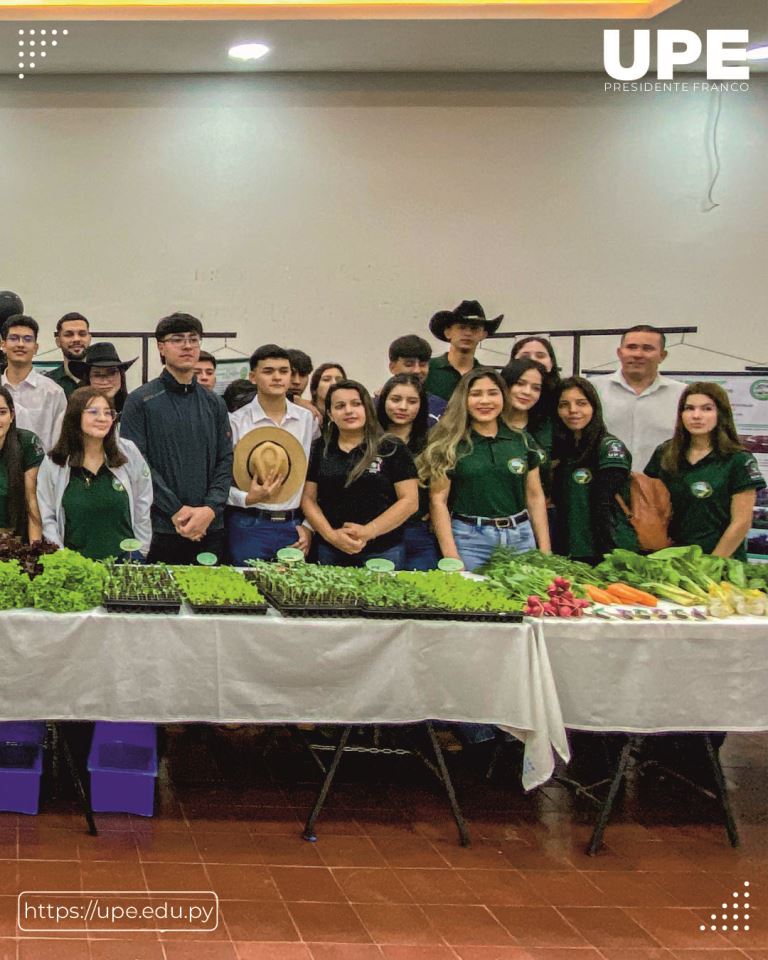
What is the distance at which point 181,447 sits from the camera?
15.5ft

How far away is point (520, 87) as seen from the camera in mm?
7344

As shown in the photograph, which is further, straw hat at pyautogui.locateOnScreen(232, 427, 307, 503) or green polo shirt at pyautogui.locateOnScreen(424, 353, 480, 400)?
green polo shirt at pyautogui.locateOnScreen(424, 353, 480, 400)

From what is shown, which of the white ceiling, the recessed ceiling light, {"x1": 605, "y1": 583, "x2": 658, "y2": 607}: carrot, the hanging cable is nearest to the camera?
{"x1": 605, "y1": 583, "x2": 658, "y2": 607}: carrot

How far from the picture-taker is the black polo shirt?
4.50 meters

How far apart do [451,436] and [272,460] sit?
77 centimetres

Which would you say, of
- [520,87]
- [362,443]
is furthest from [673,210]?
[362,443]

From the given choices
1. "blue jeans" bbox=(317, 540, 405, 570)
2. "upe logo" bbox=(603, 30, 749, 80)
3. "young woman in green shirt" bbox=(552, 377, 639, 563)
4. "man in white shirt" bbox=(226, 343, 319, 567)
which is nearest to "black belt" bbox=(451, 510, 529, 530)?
"blue jeans" bbox=(317, 540, 405, 570)

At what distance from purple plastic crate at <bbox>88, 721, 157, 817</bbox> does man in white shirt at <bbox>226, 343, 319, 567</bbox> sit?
1.12m

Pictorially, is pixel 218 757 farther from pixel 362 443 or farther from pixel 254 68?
pixel 254 68

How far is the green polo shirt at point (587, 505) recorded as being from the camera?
474 cm

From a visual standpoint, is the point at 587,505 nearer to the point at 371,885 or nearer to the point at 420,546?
the point at 420,546

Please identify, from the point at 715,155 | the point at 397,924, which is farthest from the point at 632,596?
the point at 715,155

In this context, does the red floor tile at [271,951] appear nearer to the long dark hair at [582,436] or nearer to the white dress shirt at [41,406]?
the long dark hair at [582,436]

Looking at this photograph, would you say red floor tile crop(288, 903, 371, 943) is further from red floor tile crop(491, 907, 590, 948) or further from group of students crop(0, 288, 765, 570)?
group of students crop(0, 288, 765, 570)
